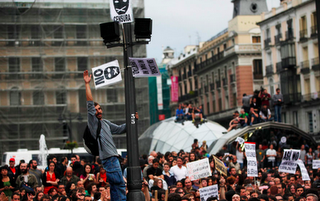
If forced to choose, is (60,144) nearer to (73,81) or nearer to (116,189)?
(73,81)

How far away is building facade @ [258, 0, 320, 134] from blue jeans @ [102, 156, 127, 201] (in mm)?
41652

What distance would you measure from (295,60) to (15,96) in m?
24.3

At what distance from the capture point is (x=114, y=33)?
10.7 metres

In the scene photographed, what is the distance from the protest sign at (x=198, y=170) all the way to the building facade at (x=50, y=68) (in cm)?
2445

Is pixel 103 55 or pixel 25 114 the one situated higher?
pixel 103 55

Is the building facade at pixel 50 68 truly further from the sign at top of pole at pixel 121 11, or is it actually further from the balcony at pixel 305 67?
the sign at top of pole at pixel 121 11

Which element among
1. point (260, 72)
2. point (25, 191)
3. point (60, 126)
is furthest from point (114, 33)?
point (260, 72)

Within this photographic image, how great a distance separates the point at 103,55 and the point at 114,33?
32.0m

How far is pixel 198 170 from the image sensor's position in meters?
14.9

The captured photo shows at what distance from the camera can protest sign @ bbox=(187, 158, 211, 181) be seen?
14.9m

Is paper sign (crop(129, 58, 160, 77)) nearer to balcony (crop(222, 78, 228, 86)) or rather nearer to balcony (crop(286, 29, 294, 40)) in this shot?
balcony (crop(286, 29, 294, 40))

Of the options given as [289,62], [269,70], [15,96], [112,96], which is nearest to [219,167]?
[112,96]

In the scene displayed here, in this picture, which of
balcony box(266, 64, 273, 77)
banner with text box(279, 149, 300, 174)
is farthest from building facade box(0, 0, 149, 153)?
banner with text box(279, 149, 300, 174)

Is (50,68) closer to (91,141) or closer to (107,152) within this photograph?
(91,141)
